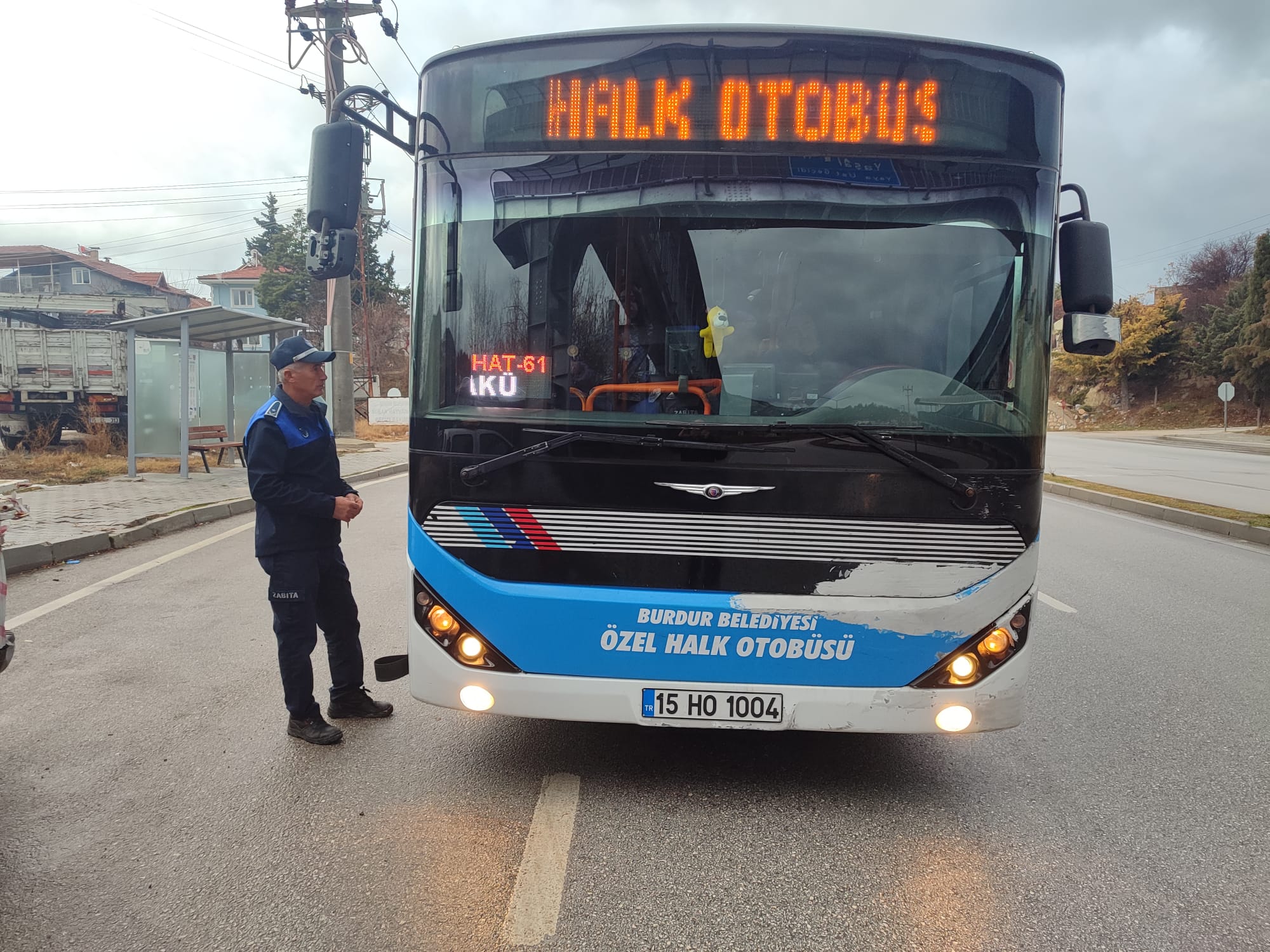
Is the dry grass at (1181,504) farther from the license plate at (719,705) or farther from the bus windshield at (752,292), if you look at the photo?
the license plate at (719,705)

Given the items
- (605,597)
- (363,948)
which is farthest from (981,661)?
(363,948)

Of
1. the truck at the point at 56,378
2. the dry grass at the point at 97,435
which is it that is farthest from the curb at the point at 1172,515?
the truck at the point at 56,378

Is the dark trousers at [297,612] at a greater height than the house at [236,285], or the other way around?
the house at [236,285]

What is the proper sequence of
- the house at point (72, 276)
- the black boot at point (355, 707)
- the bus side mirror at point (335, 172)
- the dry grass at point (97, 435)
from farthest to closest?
the house at point (72, 276), the dry grass at point (97, 435), the black boot at point (355, 707), the bus side mirror at point (335, 172)

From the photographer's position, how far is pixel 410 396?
3.68 meters

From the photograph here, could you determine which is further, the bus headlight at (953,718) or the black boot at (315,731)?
the black boot at (315,731)

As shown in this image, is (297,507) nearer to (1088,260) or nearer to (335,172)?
(335,172)

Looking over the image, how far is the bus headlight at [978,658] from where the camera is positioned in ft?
11.3

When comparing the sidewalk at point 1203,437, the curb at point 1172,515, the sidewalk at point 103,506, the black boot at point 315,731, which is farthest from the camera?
the sidewalk at point 1203,437

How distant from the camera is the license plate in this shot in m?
3.42

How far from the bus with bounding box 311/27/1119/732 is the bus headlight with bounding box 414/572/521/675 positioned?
19 mm

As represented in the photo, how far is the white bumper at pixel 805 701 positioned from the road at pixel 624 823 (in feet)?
1.20

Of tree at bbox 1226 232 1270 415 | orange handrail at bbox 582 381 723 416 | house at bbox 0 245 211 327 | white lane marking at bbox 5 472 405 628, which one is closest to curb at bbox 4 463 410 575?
white lane marking at bbox 5 472 405 628

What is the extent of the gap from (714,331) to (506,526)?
1.05 m
